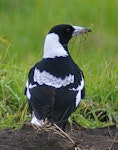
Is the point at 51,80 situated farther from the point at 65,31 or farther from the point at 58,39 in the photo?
the point at 65,31

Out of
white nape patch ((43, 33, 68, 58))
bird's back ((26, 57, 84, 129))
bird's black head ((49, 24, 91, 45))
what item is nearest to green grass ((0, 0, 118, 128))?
bird's black head ((49, 24, 91, 45))

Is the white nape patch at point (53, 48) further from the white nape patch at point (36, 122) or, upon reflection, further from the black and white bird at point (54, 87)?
the white nape patch at point (36, 122)

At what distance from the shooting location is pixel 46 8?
9047mm

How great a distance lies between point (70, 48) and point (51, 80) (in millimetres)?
2834

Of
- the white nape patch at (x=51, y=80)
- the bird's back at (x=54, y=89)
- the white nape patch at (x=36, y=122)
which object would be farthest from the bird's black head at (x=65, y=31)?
the white nape patch at (x=36, y=122)

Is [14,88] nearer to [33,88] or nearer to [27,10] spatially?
[33,88]

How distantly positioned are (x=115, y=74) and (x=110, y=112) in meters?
0.44

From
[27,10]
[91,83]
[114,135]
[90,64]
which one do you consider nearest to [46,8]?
[27,10]

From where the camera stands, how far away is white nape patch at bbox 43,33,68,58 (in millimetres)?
5434

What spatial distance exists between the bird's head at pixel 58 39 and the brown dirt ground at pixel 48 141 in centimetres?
52

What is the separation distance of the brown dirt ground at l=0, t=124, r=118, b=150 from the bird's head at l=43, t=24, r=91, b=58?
52cm

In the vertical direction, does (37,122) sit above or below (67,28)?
below

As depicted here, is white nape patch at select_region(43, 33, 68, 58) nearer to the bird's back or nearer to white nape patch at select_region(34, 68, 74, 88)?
the bird's back

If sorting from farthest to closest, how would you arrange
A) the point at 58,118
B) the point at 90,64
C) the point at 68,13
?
the point at 68,13
the point at 90,64
the point at 58,118
